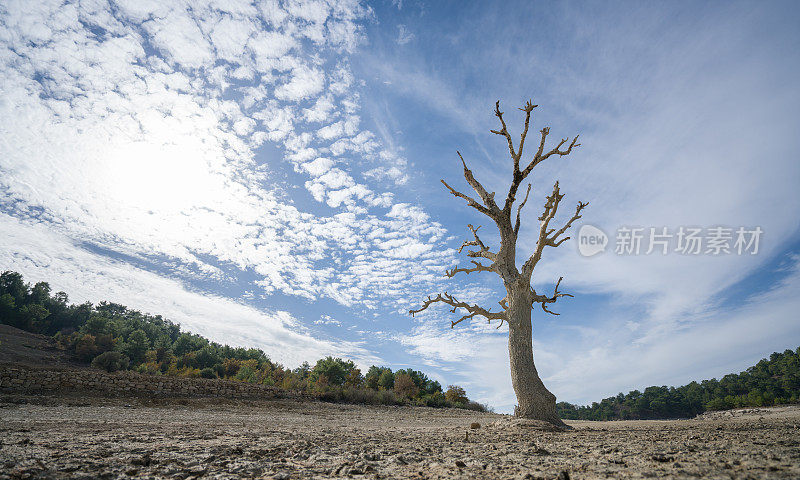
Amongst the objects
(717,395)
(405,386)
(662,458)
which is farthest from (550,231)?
(717,395)

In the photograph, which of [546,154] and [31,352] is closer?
[546,154]

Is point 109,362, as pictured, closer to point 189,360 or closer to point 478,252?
point 189,360

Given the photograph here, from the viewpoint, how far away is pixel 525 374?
8.34 m

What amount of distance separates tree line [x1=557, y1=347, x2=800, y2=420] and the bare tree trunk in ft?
110

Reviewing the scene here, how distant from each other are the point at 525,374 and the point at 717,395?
51622mm

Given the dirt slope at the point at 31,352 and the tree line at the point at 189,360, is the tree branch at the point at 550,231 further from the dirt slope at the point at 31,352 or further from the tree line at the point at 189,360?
the dirt slope at the point at 31,352

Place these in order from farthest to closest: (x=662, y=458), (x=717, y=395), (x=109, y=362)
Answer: (x=717, y=395) < (x=109, y=362) < (x=662, y=458)

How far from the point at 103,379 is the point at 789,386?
5604cm

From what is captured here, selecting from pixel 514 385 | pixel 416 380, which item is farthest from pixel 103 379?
pixel 416 380

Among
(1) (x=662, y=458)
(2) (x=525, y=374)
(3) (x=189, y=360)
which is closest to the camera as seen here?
(1) (x=662, y=458)

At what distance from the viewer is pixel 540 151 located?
390 inches

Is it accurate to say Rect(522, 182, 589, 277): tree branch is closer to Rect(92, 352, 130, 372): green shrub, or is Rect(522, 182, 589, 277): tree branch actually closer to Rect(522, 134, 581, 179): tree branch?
Rect(522, 134, 581, 179): tree branch

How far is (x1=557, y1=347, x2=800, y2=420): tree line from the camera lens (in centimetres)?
3494

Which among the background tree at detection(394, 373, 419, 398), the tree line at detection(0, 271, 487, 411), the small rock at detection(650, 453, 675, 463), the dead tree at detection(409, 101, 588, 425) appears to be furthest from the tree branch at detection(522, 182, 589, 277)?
the background tree at detection(394, 373, 419, 398)
